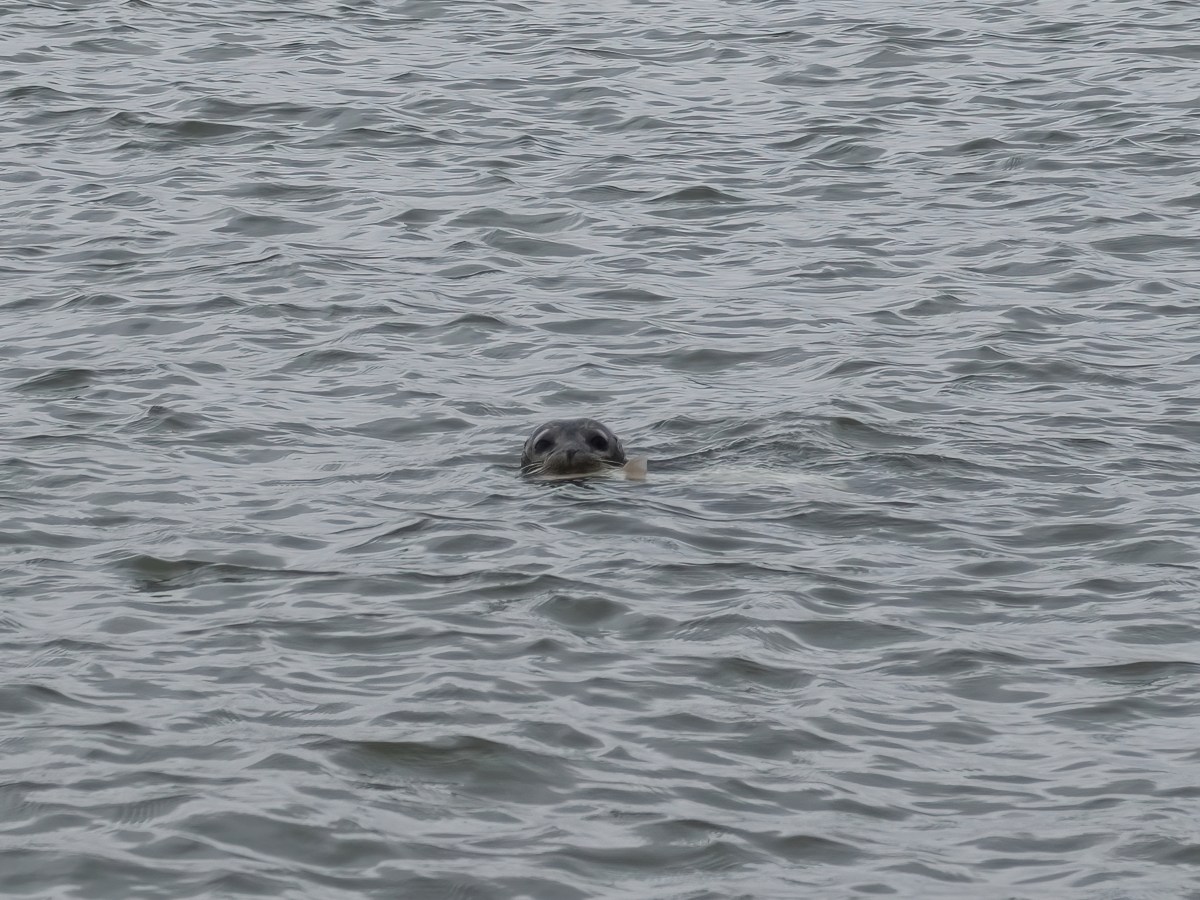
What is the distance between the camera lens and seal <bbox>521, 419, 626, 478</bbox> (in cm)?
999

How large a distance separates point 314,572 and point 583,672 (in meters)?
1.63

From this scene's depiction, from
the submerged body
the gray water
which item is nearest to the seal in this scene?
the submerged body

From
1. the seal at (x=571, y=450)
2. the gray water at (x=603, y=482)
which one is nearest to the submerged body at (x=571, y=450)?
the seal at (x=571, y=450)

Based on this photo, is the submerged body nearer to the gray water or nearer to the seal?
the seal

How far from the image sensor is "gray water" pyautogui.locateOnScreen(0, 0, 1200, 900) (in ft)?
21.6

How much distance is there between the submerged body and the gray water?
17 centimetres

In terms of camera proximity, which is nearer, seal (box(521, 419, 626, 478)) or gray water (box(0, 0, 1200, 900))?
gray water (box(0, 0, 1200, 900))

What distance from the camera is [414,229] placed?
49.0 ft

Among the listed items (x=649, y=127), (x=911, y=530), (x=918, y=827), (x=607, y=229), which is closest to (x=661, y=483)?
(x=911, y=530)

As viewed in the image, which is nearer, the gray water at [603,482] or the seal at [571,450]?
the gray water at [603,482]

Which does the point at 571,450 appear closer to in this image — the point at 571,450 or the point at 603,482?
the point at 571,450

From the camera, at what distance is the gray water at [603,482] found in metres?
6.60

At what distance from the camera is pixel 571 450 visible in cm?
998

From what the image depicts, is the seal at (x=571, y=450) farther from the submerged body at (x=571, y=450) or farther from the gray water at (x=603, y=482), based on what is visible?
the gray water at (x=603, y=482)
